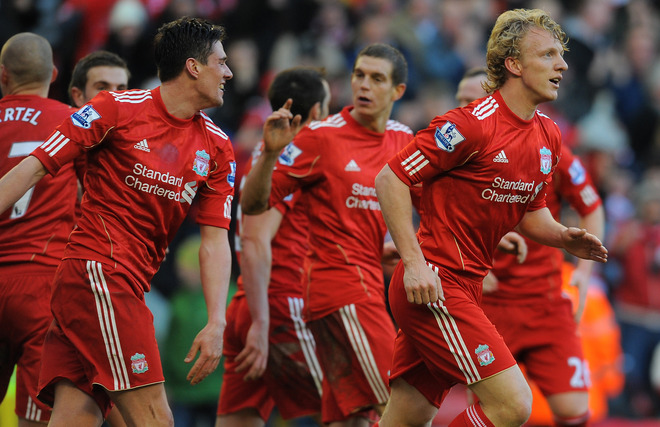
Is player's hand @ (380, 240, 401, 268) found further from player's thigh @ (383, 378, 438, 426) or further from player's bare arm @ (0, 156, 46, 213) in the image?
player's bare arm @ (0, 156, 46, 213)

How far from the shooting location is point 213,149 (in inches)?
229

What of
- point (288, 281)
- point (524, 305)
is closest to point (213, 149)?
point (288, 281)

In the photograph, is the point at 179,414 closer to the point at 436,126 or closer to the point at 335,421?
the point at 335,421

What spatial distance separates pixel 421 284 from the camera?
5.40m

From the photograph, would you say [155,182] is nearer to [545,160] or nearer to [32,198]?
[32,198]

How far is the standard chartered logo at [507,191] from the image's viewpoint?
18.7ft

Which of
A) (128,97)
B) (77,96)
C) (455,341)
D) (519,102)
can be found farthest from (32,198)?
(519,102)

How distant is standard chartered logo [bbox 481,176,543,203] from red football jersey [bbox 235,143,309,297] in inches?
82.4

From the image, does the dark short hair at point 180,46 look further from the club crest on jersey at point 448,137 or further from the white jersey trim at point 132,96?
the club crest on jersey at point 448,137

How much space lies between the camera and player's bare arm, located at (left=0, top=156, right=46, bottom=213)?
5.10 m

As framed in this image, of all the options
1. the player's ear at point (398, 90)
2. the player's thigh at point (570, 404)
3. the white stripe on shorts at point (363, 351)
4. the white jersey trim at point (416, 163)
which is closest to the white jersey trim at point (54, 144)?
the white jersey trim at point (416, 163)

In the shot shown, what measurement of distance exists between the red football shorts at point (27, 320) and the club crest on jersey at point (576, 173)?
4108 mm

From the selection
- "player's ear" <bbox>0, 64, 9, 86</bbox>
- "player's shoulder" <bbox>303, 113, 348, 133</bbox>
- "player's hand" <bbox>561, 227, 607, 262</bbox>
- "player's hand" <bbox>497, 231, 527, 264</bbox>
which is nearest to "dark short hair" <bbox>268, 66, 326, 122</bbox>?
"player's shoulder" <bbox>303, 113, 348, 133</bbox>

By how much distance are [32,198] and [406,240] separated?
105 inches
